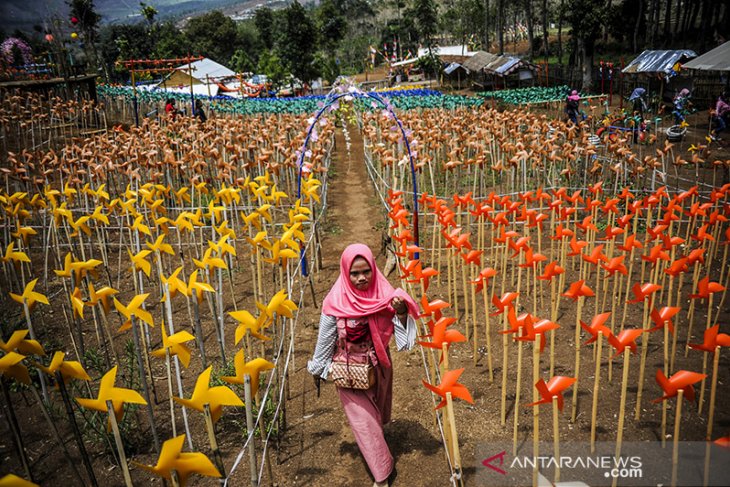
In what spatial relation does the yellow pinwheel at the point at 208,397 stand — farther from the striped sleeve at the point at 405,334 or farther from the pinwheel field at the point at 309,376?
the striped sleeve at the point at 405,334

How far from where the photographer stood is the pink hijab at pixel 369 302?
121 inches

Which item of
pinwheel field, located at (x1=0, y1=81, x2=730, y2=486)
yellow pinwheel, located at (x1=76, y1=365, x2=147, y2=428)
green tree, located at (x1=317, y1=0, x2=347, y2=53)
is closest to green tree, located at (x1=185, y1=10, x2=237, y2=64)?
green tree, located at (x1=317, y1=0, x2=347, y2=53)

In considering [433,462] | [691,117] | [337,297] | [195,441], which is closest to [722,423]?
[433,462]

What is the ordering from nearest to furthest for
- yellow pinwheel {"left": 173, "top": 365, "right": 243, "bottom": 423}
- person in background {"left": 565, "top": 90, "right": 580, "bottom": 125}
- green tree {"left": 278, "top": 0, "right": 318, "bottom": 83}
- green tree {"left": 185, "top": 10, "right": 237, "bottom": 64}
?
yellow pinwheel {"left": 173, "top": 365, "right": 243, "bottom": 423}
person in background {"left": 565, "top": 90, "right": 580, "bottom": 125}
green tree {"left": 278, "top": 0, "right": 318, "bottom": 83}
green tree {"left": 185, "top": 10, "right": 237, "bottom": 64}

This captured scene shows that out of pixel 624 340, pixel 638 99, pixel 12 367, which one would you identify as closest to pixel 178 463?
pixel 12 367

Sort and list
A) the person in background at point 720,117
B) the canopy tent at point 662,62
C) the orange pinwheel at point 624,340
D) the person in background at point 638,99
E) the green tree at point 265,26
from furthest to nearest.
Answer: the green tree at point 265,26, the canopy tent at point 662,62, the person in background at point 638,99, the person in background at point 720,117, the orange pinwheel at point 624,340

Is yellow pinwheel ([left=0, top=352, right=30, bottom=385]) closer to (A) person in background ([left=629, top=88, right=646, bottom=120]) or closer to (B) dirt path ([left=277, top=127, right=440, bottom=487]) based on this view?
(B) dirt path ([left=277, top=127, right=440, bottom=487])

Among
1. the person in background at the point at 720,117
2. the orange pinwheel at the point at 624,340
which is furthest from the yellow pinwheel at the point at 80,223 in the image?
the person in background at the point at 720,117

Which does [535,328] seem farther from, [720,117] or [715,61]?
[715,61]

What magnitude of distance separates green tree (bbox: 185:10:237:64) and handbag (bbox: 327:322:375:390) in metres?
60.4

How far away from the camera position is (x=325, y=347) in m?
3.21

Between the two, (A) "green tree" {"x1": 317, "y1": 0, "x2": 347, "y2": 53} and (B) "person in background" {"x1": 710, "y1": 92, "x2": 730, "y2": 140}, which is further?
(A) "green tree" {"x1": 317, "y1": 0, "x2": 347, "y2": 53}

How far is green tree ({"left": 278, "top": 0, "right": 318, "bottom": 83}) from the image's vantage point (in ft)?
107

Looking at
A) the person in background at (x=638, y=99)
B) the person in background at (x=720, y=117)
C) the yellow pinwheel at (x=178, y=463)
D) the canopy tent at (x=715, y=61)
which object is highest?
the canopy tent at (x=715, y=61)
